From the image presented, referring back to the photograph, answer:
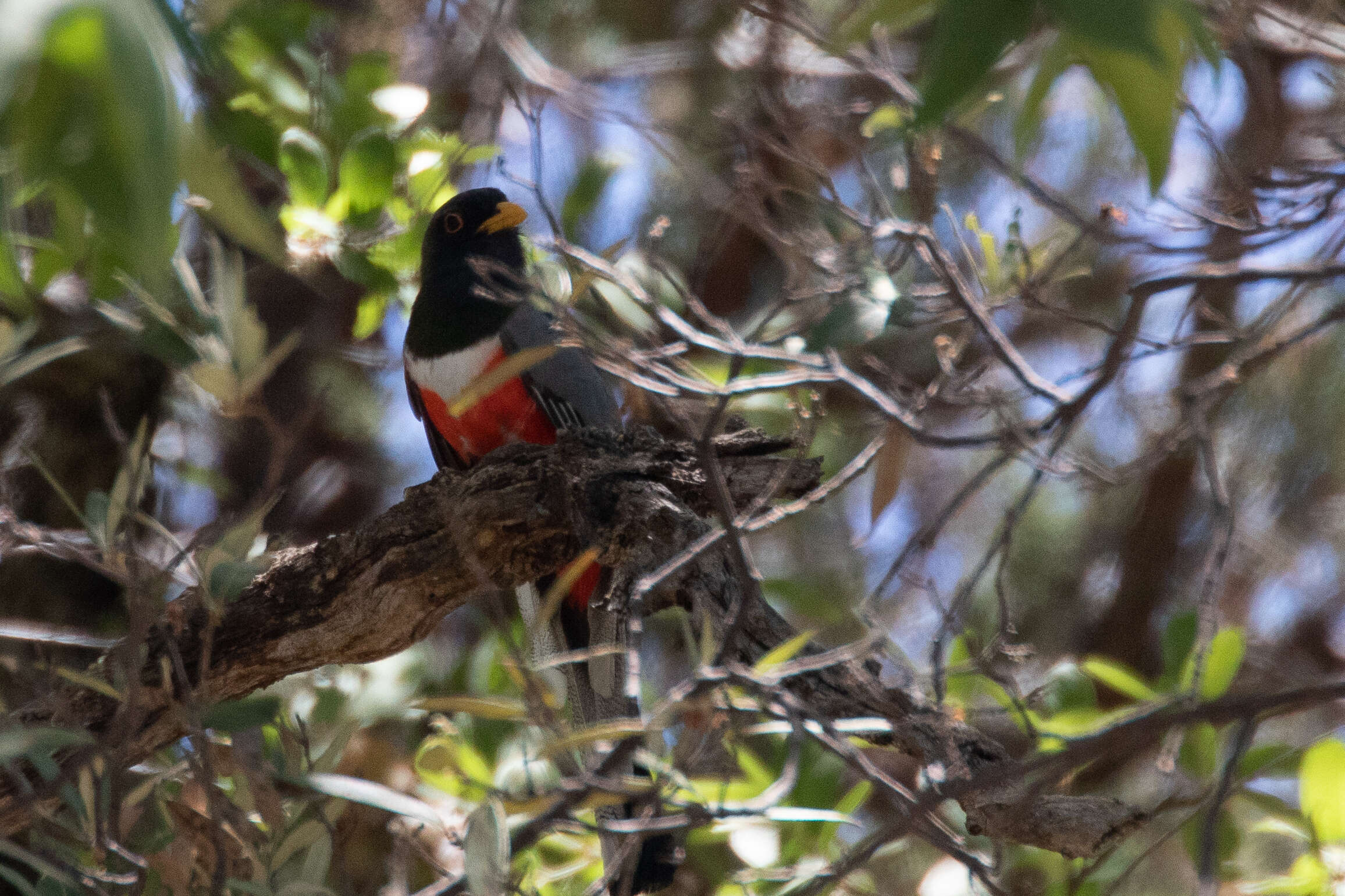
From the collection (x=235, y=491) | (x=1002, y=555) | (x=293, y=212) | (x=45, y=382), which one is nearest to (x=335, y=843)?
(x=1002, y=555)

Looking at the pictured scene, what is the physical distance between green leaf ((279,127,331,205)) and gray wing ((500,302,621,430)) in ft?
2.35

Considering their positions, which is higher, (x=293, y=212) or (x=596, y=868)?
(x=293, y=212)

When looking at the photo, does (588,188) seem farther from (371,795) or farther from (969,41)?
(969,41)

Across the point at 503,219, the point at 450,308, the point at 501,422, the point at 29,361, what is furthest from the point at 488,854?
the point at 503,219

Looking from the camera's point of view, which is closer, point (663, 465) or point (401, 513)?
point (663, 465)

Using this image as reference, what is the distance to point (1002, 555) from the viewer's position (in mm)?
1890

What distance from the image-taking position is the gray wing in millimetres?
3459

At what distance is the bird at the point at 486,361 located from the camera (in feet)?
11.3

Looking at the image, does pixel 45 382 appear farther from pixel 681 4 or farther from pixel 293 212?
pixel 681 4

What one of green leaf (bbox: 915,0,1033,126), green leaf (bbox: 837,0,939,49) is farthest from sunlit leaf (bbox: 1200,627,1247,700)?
green leaf (bbox: 915,0,1033,126)

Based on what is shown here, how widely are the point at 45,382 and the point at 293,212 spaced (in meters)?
1.57

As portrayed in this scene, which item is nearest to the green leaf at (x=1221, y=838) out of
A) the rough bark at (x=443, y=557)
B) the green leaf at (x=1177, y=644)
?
the green leaf at (x=1177, y=644)

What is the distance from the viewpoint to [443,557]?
103 inches

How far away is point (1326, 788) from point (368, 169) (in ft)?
9.24
